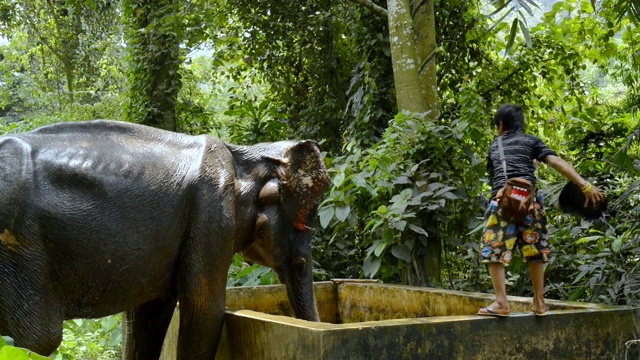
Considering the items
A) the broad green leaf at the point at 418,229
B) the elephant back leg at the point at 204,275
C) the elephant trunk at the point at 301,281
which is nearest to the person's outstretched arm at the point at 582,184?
the elephant trunk at the point at 301,281

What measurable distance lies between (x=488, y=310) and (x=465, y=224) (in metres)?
2.63

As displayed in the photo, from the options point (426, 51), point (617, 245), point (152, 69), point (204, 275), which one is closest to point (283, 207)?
point (204, 275)

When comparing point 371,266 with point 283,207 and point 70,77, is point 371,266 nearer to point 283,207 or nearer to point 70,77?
point 283,207

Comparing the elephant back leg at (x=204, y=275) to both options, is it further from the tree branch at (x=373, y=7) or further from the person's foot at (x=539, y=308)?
the tree branch at (x=373, y=7)

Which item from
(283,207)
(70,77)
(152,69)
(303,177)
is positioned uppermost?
(70,77)

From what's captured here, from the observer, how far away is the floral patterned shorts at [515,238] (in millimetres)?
3795

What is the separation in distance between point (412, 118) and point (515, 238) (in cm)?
251

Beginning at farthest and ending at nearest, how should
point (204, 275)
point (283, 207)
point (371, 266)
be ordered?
point (371, 266)
point (283, 207)
point (204, 275)

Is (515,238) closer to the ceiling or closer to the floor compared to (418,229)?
closer to the floor

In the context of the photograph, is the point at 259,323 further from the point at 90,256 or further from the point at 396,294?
the point at 396,294

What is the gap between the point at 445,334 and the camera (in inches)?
135

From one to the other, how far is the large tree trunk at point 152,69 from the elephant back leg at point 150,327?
4.50 metres

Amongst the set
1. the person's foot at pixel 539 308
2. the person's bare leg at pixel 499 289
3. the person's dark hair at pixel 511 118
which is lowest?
the person's foot at pixel 539 308

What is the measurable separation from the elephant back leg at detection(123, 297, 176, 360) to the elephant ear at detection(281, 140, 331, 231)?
0.83 m
